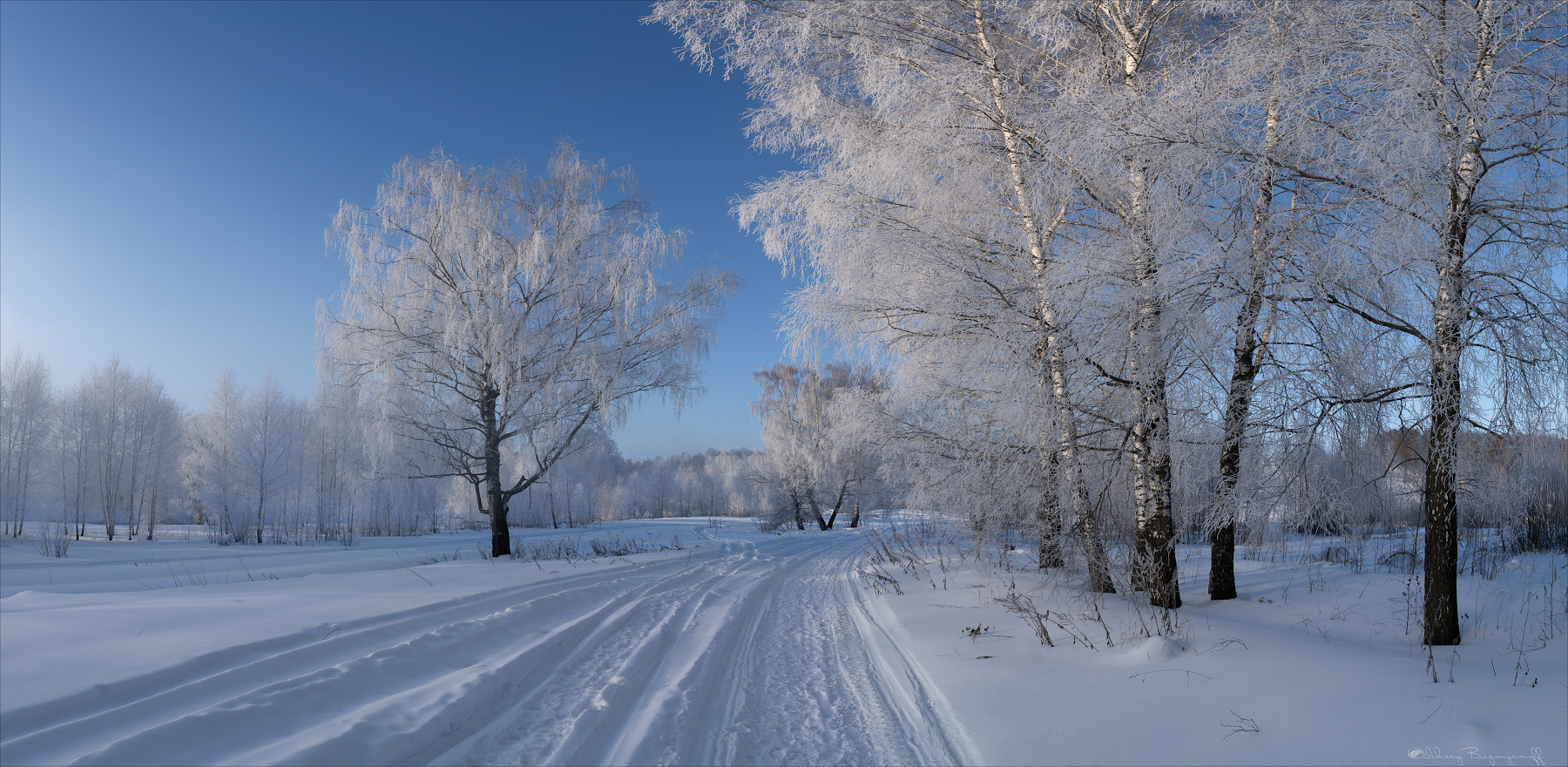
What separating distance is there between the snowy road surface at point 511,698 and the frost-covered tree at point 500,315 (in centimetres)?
717

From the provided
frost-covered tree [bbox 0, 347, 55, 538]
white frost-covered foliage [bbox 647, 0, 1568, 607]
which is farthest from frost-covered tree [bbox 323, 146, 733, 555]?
frost-covered tree [bbox 0, 347, 55, 538]

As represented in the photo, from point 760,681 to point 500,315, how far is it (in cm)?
1011

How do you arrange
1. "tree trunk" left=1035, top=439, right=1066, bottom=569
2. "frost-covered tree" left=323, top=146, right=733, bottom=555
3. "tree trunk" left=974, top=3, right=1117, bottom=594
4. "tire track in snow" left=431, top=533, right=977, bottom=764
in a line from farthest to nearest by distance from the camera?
"frost-covered tree" left=323, top=146, right=733, bottom=555 → "tree trunk" left=1035, top=439, right=1066, bottom=569 → "tree trunk" left=974, top=3, right=1117, bottom=594 → "tire track in snow" left=431, top=533, right=977, bottom=764

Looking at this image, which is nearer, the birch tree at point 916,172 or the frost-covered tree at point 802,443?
the birch tree at point 916,172

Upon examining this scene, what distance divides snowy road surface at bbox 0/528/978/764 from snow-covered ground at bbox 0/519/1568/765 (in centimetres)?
2

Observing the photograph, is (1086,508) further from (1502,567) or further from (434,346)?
(434,346)

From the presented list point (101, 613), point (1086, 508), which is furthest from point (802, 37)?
point (101, 613)

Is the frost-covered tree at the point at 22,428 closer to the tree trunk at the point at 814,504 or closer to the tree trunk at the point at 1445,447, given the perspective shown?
the tree trunk at the point at 814,504

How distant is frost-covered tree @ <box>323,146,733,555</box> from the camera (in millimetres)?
12391

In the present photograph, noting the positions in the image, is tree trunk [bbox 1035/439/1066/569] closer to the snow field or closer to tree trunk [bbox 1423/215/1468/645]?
the snow field

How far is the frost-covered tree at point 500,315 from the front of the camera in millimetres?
12391

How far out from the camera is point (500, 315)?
1185cm

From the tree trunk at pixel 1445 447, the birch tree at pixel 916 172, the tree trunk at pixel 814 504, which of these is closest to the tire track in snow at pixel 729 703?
the birch tree at pixel 916 172

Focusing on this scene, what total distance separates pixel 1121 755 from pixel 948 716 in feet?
2.88
